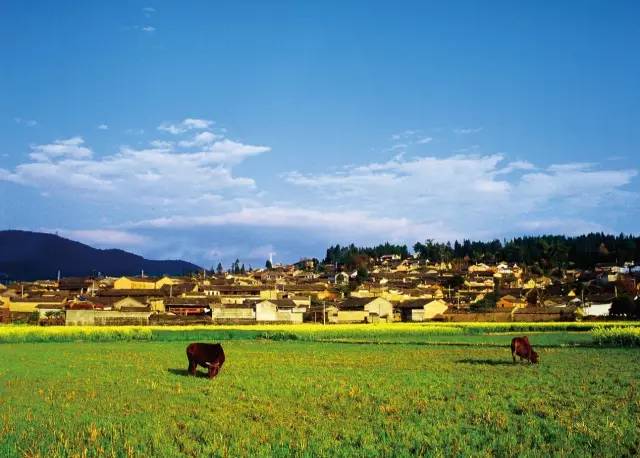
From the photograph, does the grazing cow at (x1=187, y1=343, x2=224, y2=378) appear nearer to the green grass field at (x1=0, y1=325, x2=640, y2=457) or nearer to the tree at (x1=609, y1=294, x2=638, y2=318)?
the green grass field at (x1=0, y1=325, x2=640, y2=457)

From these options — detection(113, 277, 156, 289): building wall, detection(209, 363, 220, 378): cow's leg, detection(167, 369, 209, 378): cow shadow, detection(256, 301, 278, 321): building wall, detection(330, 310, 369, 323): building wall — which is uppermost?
detection(113, 277, 156, 289): building wall

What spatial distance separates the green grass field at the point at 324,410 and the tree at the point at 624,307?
191 feet

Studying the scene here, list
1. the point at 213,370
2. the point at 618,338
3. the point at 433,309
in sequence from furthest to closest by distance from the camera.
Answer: the point at 433,309, the point at 618,338, the point at 213,370

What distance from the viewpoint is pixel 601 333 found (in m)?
36.8

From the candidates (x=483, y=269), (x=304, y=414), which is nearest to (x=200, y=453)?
(x=304, y=414)

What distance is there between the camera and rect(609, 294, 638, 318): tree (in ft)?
244

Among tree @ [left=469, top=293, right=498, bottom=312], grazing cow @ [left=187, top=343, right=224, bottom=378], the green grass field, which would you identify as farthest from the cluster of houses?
the green grass field

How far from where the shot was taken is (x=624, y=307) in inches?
2970

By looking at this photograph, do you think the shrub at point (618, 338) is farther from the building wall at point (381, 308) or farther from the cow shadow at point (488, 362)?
the building wall at point (381, 308)

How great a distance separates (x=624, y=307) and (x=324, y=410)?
72.5 meters

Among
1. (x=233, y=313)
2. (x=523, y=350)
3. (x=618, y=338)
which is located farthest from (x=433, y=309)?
(x=523, y=350)

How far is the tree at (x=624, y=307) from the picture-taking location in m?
74.4

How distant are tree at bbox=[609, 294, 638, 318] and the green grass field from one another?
58095mm

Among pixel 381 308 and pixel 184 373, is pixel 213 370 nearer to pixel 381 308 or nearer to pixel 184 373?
pixel 184 373
